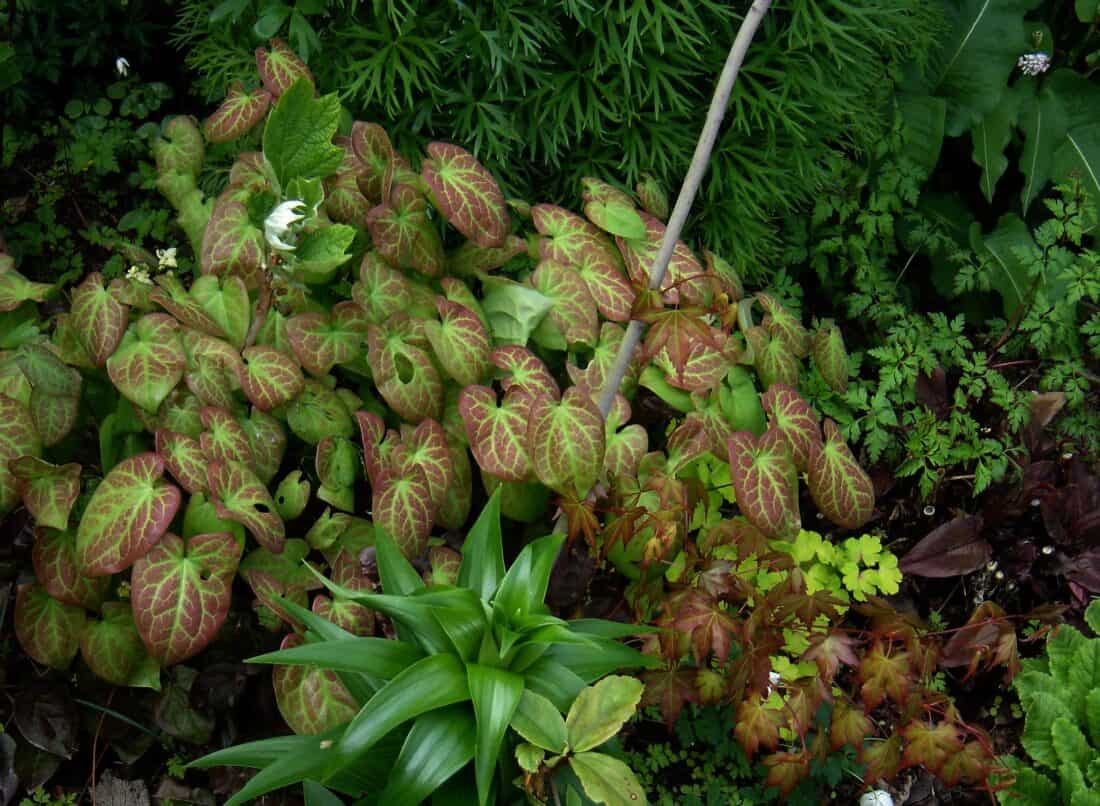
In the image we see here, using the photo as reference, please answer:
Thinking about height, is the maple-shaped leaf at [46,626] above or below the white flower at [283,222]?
below

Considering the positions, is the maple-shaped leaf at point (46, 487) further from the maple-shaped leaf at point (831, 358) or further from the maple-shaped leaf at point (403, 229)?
the maple-shaped leaf at point (831, 358)

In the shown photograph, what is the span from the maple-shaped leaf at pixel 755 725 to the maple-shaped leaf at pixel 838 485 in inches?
16.8

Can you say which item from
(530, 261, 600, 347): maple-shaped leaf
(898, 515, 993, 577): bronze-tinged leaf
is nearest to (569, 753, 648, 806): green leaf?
(530, 261, 600, 347): maple-shaped leaf

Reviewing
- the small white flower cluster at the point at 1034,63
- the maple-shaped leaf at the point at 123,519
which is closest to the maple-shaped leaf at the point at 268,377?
the maple-shaped leaf at the point at 123,519

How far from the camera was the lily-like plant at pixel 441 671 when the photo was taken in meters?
1.35

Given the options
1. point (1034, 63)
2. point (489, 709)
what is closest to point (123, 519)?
point (489, 709)

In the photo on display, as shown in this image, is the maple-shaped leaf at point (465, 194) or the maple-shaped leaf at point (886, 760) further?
the maple-shaped leaf at point (465, 194)

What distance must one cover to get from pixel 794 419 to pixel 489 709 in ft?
3.01

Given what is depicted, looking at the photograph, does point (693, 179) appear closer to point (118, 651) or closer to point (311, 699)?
point (311, 699)

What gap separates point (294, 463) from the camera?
2.04 metres

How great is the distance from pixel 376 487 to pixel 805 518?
3.95 feet

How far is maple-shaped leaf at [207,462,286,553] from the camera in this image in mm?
1632

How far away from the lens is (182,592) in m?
1.57

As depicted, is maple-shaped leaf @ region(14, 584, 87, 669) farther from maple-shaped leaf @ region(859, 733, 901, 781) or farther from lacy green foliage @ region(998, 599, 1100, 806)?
lacy green foliage @ region(998, 599, 1100, 806)
